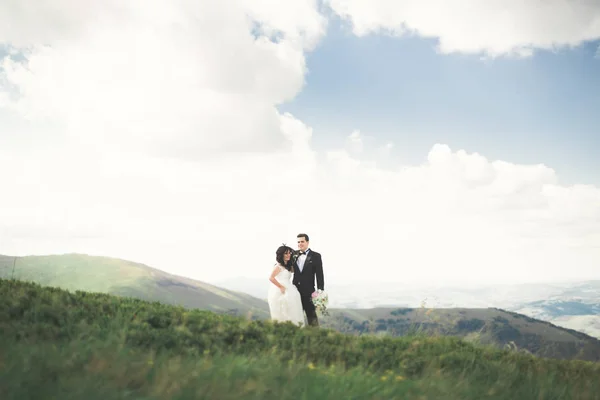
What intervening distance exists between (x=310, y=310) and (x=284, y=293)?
4.03ft

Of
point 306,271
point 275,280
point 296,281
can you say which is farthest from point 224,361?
point 296,281

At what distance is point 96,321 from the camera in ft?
30.6

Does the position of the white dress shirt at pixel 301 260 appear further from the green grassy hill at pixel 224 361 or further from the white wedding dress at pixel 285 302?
the green grassy hill at pixel 224 361

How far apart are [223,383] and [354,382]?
201cm

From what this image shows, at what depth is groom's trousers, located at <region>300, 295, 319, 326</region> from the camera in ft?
52.2

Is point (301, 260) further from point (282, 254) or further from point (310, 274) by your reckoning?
point (282, 254)

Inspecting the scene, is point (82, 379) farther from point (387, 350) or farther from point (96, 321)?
point (387, 350)

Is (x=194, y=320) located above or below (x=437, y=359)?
above

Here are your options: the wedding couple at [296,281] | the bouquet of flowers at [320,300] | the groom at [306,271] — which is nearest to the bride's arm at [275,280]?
the wedding couple at [296,281]

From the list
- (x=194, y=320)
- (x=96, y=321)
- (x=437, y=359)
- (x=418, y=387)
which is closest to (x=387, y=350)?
(x=437, y=359)

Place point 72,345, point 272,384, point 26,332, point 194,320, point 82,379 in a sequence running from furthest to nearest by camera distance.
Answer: point 194,320 < point 26,332 < point 72,345 < point 272,384 < point 82,379

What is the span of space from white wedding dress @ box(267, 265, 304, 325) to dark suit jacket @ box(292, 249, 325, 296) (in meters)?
0.33

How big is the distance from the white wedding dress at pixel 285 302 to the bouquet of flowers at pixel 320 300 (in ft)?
1.73

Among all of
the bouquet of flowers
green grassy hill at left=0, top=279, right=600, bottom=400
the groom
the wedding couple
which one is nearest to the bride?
the wedding couple
